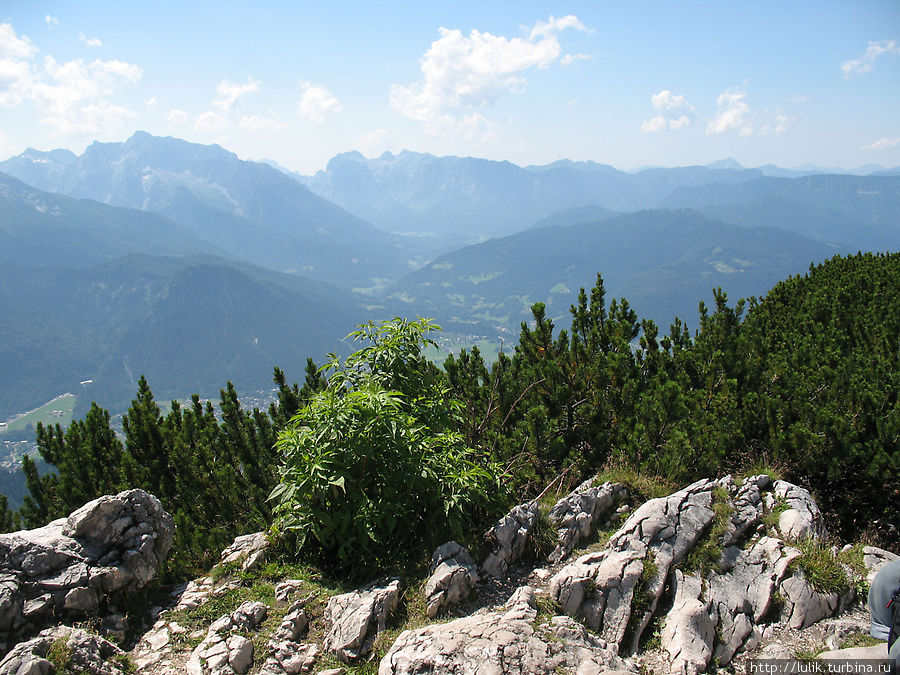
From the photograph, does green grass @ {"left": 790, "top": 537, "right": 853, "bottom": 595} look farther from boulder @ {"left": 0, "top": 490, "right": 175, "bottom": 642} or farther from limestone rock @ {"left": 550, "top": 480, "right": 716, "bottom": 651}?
boulder @ {"left": 0, "top": 490, "right": 175, "bottom": 642}

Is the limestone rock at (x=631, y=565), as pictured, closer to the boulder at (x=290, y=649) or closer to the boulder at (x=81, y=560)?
the boulder at (x=290, y=649)

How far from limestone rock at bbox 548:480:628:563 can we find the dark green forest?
0.69m

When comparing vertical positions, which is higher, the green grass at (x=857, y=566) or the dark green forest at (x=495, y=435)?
the dark green forest at (x=495, y=435)

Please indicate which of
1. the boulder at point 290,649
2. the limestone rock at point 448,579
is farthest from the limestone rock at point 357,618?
the limestone rock at point 448,579

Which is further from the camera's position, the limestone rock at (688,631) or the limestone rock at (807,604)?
the limestone rock at (807,604)

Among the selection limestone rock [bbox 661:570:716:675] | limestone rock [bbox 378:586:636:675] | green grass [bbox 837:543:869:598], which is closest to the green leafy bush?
limestone rock [bbox 378:586:636:675]

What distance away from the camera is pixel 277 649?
4.66 metres

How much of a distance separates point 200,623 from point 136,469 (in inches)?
211

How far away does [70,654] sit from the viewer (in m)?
4.33

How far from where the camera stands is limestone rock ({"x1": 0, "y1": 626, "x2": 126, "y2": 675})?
404 cm

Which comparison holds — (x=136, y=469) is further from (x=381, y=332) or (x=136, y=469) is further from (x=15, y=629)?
(x=381, y=332)

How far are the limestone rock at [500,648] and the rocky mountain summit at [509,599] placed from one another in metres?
0.02

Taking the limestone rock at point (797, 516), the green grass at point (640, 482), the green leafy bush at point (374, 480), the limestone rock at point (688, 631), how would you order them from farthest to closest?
1. the green grass at point (640, 482)
2. the limestone rock at point (797, 516)
3. the green leafy bush at point (374, 480)
4. the limestone rock at point (688, 631)

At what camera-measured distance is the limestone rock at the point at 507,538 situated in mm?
5531
